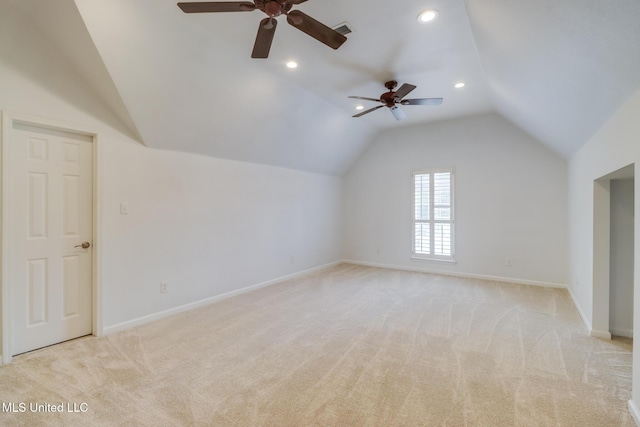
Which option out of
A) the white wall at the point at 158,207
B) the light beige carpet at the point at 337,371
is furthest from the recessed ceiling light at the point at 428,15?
the light beige carpet at the point at 337,371

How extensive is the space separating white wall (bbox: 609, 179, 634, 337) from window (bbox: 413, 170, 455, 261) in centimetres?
272

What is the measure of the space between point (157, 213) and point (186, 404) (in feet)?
7.60

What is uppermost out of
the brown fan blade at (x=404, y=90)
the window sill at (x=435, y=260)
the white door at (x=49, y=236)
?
the brown fan blade at (x=404, y=90)

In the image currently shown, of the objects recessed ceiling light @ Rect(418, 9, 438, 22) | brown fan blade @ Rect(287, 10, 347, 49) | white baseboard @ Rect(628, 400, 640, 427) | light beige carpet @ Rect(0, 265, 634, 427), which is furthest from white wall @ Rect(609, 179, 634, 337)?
brown fan blade @ Rect(287, 10, 347, 49)

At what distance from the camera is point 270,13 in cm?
204

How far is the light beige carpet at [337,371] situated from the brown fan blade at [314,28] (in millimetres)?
2695

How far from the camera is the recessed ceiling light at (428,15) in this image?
2494 millimetres

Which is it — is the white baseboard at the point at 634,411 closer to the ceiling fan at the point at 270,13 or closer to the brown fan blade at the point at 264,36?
the ceiling fan at the point at 270,13

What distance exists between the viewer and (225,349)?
9.17 ft

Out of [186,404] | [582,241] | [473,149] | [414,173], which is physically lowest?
[186,404]

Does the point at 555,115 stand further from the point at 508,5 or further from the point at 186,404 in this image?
the point at 186,404

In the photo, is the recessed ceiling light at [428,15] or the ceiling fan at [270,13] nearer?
the ceiling fan at [270,13]

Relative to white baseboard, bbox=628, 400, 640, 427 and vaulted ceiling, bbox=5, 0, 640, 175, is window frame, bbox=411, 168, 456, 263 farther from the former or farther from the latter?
white baseboard, bbox=628, 400, 640, 427

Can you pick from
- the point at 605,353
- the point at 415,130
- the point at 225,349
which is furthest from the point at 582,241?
the point at 225,349
